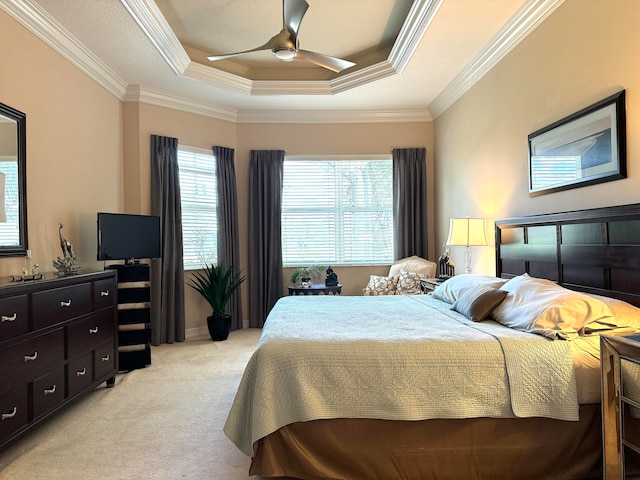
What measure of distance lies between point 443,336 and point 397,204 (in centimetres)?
367

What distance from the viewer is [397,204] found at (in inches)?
221

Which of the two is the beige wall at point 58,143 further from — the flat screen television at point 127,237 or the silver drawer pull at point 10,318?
the silver drawer pull at point 10,318

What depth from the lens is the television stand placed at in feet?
12.6

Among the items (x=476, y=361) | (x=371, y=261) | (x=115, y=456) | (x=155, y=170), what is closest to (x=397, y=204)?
(x=371, y=261)

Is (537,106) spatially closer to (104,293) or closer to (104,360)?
(104,293)

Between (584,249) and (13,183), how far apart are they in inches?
150

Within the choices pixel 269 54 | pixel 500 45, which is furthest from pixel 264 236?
pixel 500 45

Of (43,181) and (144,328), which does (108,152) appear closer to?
(43,181)

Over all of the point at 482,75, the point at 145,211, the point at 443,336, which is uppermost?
the point at 482,75

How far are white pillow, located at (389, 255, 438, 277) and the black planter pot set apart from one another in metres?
2.14

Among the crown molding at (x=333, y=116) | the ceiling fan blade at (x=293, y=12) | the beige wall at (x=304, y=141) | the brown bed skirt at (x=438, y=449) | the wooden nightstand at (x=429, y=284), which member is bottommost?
the brown bed skirt at (x=438, y=449)

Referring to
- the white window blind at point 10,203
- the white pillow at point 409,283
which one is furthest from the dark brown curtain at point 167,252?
the white pillow at point 409,283

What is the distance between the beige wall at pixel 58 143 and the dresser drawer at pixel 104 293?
19.7 inches

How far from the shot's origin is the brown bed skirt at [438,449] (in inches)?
76.3
